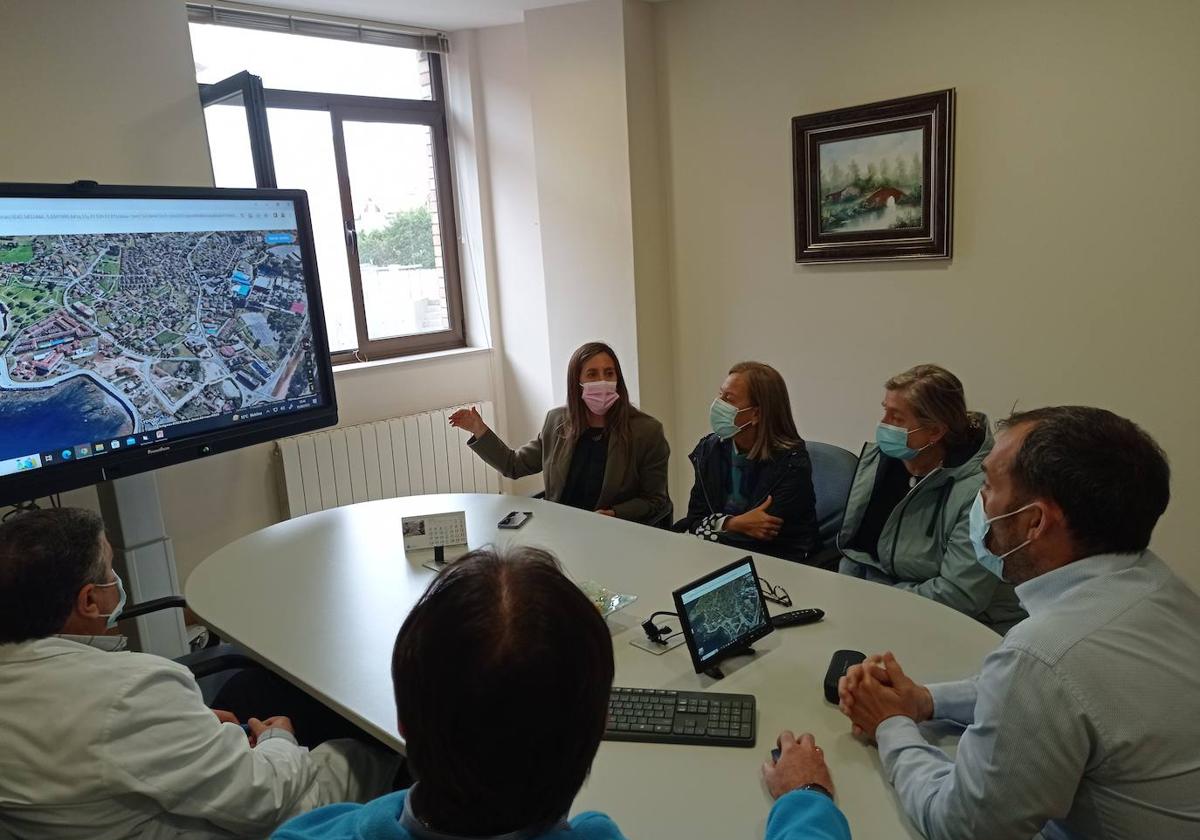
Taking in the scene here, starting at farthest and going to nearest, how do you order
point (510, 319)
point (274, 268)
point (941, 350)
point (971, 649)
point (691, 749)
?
point (510, 319), point (941, 350), point (274, 268), point (971, 649), point (691, 749)

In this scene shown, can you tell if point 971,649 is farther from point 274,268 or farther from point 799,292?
point 274,268

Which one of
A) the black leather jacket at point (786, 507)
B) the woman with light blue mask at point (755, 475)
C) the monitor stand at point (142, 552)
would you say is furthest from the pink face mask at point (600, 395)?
the monitor stand at point (142, 552)

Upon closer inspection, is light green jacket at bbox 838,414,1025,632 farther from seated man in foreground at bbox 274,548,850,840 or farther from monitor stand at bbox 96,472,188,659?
monitor stand at bbox 96,472,188,659

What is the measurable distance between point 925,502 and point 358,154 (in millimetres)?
3409

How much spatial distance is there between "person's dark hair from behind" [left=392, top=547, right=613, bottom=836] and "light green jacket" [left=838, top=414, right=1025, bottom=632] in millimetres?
1293

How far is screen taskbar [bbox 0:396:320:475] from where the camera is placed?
2447 mm

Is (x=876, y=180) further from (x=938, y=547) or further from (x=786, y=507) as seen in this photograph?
(x=938, y=547)

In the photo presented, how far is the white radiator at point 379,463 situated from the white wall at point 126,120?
140mm

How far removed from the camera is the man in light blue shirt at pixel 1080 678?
1019 mm

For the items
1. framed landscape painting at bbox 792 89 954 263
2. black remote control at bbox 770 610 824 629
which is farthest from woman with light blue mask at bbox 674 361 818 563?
framed landscape painting at bbox 792 89 954 263

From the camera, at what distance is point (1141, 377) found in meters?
2.86

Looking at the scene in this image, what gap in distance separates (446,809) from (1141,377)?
295 cm

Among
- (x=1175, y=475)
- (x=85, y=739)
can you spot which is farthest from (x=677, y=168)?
(x=85, y=739)

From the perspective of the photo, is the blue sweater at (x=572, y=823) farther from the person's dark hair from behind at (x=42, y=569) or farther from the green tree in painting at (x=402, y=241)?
the green tree in painting at (x=402, y=241)
